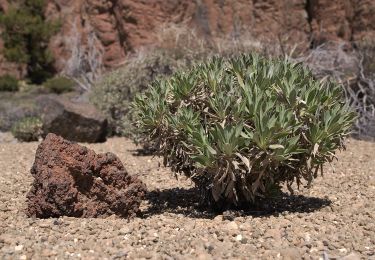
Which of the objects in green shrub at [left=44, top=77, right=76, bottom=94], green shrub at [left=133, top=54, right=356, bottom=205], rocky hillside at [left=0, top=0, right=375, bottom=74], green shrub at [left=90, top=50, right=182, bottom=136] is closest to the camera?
green shrub at [left=133, top=54, right=356, bottom=205]

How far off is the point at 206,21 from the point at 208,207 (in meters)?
10.7

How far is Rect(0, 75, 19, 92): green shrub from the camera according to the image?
1664cm

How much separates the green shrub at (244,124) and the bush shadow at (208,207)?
12cm

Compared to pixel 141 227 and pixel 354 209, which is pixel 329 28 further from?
pixel 141 227

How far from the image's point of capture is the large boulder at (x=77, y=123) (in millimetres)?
10055

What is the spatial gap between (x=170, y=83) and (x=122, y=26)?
440 inches

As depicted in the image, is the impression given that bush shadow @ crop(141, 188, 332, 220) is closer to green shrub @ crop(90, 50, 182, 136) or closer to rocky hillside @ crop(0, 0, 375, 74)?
green shrub @ crop(90, 50, 182, 136)

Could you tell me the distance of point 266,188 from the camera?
5.28 meters

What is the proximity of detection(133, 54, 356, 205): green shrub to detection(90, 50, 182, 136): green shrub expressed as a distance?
4.39m

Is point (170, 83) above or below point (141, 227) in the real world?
above

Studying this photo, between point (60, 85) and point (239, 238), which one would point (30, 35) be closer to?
point (60, 85)

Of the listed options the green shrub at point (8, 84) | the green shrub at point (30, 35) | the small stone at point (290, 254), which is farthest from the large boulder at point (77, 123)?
the green shrub at point (30, 35)

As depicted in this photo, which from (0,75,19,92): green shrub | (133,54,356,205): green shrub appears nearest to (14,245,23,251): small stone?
(133,54,356,205): green shrub

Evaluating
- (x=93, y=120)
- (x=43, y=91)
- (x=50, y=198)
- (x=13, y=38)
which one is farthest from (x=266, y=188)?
(x=13, y=38)
